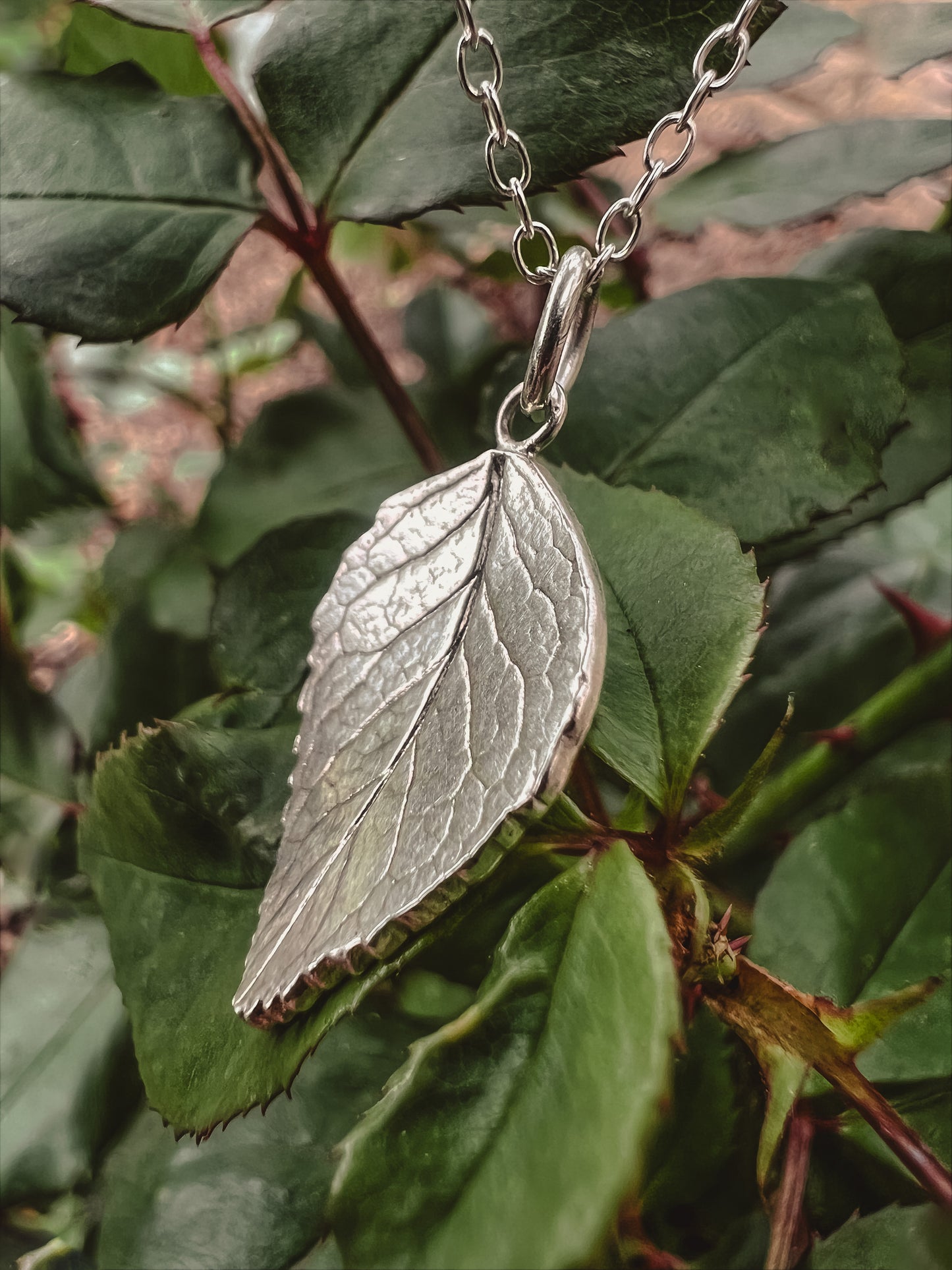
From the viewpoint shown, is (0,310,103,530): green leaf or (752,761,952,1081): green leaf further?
(0,310,103,530): green leaf

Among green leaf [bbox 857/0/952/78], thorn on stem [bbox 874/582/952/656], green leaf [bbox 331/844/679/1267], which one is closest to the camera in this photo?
green leaf [bbox 331/844/679/1267]

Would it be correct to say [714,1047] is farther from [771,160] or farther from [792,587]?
[771,160]

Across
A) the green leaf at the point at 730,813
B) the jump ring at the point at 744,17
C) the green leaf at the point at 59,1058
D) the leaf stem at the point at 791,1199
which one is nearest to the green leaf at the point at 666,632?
the green leaf at the point at 730,813

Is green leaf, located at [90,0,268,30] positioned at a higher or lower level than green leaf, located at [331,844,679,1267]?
higher

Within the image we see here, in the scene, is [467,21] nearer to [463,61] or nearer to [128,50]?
[463,61]

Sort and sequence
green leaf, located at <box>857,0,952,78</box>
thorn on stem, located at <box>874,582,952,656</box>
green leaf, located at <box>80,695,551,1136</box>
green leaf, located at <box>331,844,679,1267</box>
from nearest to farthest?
green leaf, located at <box>331,844,679,1267</box> → green leaf, located at <box>80,695,551,1136</box> → thorn on stem, located at <box>874,582,952,656</box> → green leaf, located at <box>857,0,952,78</box>

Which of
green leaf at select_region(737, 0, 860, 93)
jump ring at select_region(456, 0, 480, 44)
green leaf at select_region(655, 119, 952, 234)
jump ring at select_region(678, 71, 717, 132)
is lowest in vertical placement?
green leaf at select_region(655, 119, 952, 234)

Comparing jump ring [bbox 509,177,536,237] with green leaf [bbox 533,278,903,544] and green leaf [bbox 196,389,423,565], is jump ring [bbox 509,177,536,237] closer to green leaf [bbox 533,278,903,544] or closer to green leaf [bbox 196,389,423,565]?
green leaf [bbox 533,278,903,544]

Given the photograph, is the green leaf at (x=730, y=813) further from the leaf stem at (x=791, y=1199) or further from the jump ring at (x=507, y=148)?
the jump ring at (x=507, y=148)

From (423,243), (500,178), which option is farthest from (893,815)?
(423,243)

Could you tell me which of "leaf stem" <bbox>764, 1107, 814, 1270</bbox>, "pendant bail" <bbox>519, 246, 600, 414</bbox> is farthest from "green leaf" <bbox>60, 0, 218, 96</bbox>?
"leaf stem" <bbox>764, 1107, 814, 1270</bbox>
